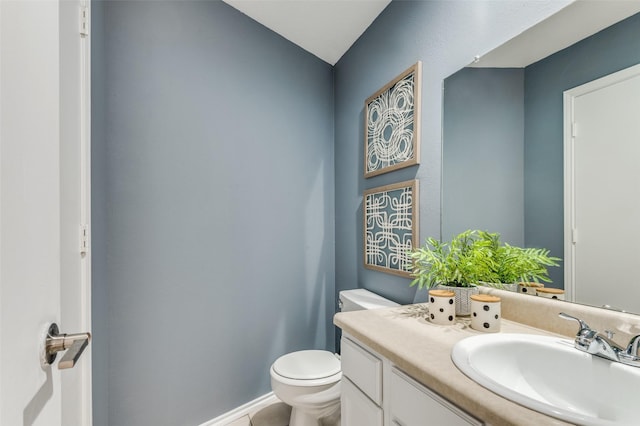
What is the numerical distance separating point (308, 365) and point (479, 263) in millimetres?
1160

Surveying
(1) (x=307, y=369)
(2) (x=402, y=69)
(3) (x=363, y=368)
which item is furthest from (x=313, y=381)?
(2) (x=402, y=69)

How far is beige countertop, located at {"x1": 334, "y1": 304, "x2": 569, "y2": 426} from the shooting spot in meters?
0.58

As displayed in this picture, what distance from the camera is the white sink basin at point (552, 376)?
66 cm

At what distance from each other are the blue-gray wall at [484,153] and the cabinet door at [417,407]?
69cm

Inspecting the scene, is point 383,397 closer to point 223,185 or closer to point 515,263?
point 515,263

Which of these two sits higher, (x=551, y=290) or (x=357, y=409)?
(x=551, y=290)

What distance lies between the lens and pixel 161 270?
1.58 m

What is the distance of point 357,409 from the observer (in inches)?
42.4

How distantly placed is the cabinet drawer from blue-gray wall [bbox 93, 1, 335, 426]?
93cm

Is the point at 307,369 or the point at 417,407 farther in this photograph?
the point at 307,369

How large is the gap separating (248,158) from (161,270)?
824mm
